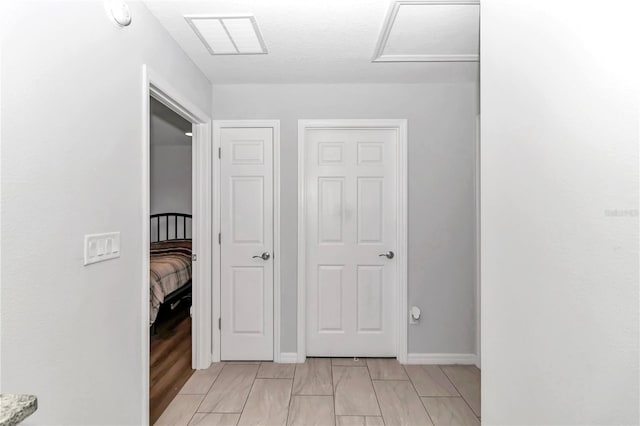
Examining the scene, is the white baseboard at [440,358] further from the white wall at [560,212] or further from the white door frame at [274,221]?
the white wall at [560,212]

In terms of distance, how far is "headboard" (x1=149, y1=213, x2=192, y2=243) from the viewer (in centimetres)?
572

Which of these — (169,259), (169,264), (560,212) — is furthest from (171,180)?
(560,212)

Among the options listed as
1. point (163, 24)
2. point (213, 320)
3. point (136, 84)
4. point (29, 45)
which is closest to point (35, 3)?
point (29, 45)

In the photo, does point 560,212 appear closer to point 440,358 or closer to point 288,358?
point 440,358

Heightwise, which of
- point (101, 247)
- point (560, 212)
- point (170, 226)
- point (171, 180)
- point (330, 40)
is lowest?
point (170, 226)

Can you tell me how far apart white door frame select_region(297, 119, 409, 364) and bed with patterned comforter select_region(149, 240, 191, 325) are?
4.54 ft

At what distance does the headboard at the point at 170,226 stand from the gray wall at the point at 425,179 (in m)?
3.44

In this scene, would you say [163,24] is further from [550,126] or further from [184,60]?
[550,126]

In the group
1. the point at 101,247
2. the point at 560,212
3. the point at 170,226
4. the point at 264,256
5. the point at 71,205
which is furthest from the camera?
the point at 170,226

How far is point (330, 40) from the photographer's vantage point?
2.12 m

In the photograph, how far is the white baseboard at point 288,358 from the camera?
112 inches

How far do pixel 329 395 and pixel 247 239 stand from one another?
4.57 ft

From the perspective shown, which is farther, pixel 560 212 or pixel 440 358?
pixel 440 358

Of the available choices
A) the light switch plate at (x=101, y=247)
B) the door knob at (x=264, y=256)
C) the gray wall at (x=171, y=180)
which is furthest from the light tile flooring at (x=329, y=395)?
the gray wall at (x=171, y=180)
